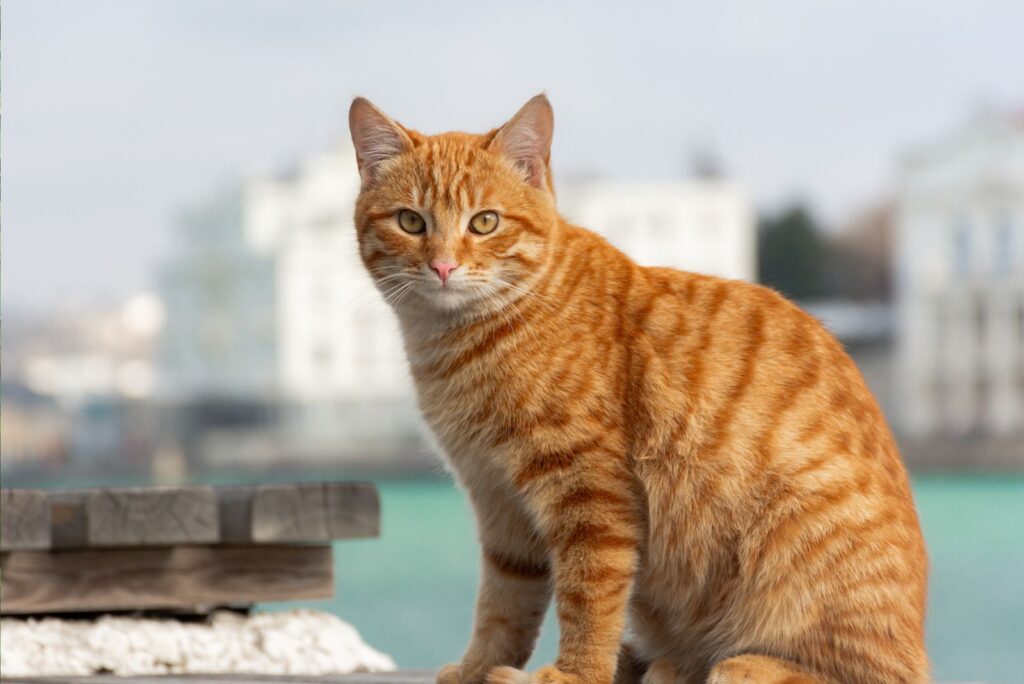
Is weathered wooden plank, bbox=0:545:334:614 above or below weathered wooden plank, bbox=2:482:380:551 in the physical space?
below

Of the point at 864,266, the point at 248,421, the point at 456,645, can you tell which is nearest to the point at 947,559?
the point at 456,645

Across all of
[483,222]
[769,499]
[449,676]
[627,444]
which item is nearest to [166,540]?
[449,676]

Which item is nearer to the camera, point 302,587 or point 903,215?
point 302,587

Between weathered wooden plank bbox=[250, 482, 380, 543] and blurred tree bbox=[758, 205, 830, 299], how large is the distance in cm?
5218

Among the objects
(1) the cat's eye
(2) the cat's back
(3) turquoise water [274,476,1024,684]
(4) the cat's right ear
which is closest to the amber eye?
(1) the cat's eye

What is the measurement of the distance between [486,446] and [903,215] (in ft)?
170

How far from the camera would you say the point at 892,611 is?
272cm

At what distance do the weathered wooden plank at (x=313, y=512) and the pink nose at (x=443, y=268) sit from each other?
2.90 ft

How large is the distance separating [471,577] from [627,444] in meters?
31.4

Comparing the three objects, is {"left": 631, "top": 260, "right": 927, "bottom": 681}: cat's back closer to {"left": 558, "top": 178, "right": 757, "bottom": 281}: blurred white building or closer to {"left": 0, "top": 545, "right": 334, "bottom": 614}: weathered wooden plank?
{"left": 0, "top": 545, "right": 334, "bottom": 614}: weathered wooden plank

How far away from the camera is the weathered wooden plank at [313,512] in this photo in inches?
139

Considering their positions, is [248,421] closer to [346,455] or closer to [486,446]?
[346,455]

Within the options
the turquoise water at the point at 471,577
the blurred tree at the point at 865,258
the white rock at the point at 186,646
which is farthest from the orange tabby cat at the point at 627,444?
the blurred tree at the point at 865,258

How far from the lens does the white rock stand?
3.44 metres
